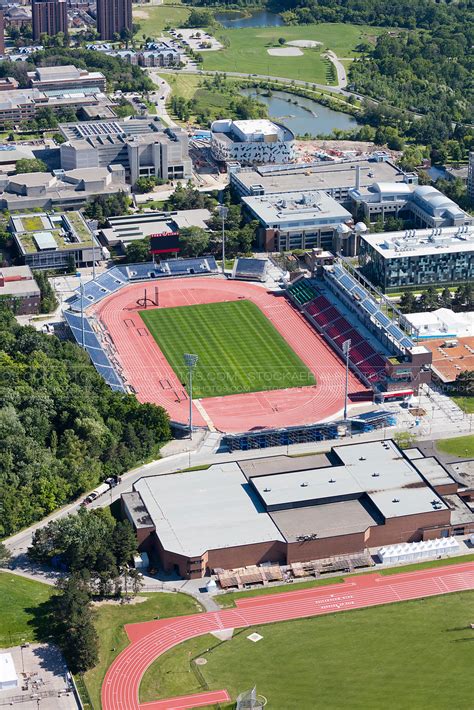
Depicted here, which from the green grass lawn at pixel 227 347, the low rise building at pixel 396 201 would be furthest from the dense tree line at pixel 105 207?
the low rise building at pixel 396 201

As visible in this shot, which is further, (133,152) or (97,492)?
(133,152)

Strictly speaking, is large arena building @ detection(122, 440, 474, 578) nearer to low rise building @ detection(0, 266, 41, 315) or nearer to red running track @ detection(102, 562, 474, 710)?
red running track @ detection(102, 562, 474, 710)

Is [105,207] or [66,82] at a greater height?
[66,82]

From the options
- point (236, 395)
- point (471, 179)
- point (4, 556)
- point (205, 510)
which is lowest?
point (236, 395)

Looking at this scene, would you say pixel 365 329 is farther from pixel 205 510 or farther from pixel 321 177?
pixel 321 177

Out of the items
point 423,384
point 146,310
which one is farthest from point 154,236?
point 423,384

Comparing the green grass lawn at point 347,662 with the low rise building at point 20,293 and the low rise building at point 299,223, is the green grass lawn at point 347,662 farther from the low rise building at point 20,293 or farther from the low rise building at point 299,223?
the low rise building at point 299,223

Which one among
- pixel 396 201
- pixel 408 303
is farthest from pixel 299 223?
pixel 408 303
